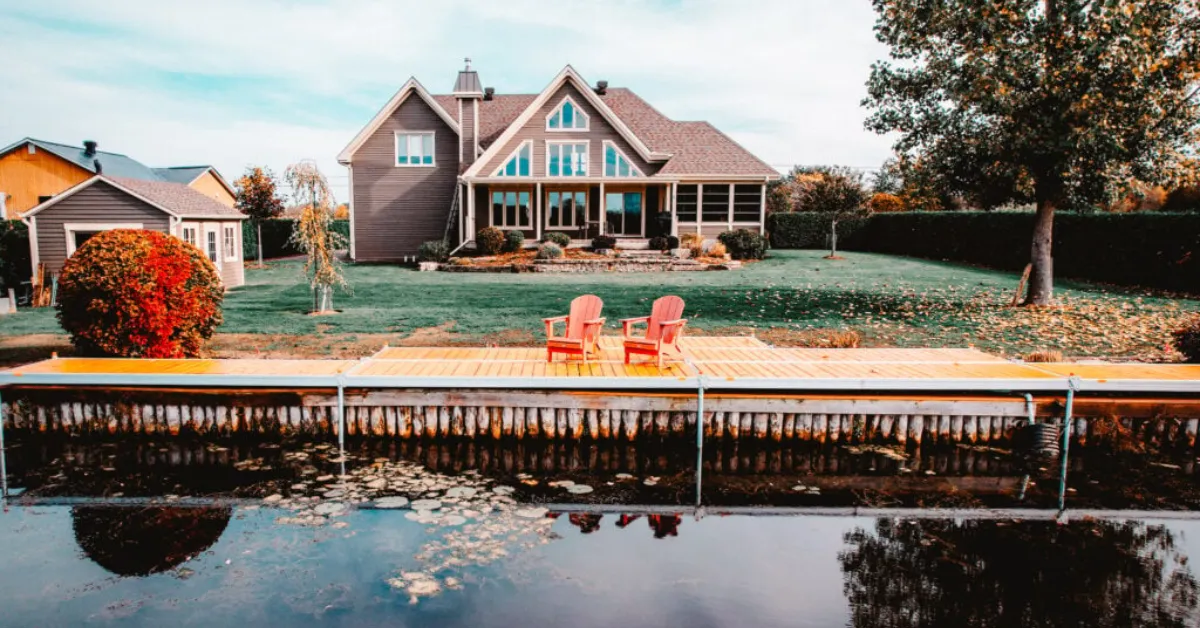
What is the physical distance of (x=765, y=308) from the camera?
57.2ft

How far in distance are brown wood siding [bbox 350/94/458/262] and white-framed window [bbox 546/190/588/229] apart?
4.34 m

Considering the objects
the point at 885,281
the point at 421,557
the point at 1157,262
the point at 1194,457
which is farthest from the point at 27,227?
the point at 1157,262

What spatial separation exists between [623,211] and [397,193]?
31.2 feet

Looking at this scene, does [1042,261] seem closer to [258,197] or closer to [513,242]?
[513,242]

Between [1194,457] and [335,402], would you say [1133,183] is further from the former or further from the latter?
[335,402]

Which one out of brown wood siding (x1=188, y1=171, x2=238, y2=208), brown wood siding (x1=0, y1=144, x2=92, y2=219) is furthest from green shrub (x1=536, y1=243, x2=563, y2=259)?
brown wood siding (x1=0, y1=144, x2=92, y2=219)

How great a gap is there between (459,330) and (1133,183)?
13638mm

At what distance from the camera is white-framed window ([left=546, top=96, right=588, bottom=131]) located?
3212cm

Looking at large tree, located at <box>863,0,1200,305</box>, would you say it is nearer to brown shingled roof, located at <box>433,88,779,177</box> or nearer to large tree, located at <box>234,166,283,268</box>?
brown shingled roof, located at <box>433,88,779,177</box>

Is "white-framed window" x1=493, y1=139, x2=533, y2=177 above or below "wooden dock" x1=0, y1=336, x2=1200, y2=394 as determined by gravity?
above

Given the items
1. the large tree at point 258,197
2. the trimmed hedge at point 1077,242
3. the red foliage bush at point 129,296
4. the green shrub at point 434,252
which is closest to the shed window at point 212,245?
the green shrub at point 434,252

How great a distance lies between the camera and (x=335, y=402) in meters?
9.59

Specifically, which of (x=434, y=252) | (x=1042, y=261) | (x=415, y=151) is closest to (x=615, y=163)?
(x=434, y=252)

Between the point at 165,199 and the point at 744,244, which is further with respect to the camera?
the point at 744,244
